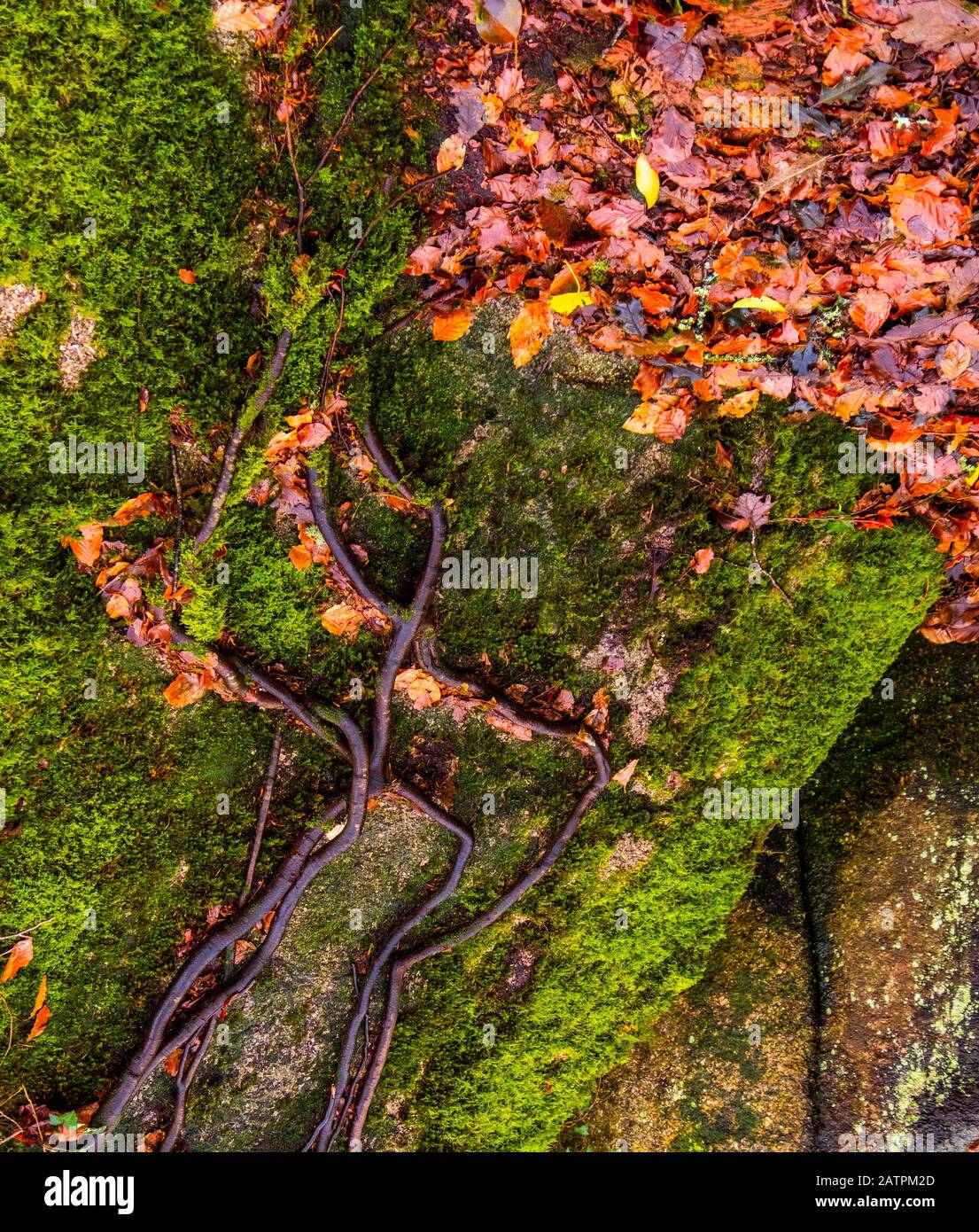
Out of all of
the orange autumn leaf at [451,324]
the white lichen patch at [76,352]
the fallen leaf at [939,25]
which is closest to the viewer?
the fallen leaf at [939,25]

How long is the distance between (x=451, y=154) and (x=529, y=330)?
30.9 inches


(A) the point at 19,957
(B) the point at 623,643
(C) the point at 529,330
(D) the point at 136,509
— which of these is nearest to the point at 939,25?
(C) the point at 529,330

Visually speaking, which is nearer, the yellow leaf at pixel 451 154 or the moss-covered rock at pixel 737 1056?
the yellow leaf at pixel 451 154

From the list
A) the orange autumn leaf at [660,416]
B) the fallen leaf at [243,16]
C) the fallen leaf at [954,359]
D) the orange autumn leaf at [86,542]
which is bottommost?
the orange autumn leaf at [86,542]

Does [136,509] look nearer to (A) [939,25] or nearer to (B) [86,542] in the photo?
(B) [86,542]

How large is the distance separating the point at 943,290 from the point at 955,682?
1.81 meters

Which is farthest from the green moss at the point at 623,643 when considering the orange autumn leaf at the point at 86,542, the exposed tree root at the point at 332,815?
the orange autumn leaf at the point at 86,542

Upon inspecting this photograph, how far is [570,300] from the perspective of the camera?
123 inches

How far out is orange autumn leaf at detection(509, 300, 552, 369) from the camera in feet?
10.4

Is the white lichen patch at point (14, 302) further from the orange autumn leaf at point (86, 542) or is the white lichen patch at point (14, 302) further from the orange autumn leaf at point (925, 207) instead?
the orange autumn leaf at point (925, 207)

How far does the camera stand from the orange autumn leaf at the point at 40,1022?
125 inches

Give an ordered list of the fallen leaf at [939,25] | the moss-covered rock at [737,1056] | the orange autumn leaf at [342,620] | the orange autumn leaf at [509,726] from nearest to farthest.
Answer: the fallen leaf at [939,25]
the orange autumn leaf at [342,620]
the orange autumn leaf at [509,726]
the moss-covered rock at [737,1056]

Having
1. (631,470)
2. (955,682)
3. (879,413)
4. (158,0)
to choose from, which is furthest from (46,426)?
(955,682)

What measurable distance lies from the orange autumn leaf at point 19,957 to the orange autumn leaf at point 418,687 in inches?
76.5
